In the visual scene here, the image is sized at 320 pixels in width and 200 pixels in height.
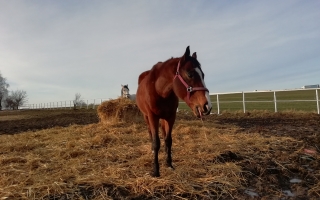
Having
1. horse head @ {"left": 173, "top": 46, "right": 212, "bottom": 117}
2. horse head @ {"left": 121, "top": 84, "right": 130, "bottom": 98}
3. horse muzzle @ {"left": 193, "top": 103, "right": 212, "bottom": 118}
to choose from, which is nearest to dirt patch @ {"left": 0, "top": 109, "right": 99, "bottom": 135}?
horse head @ {"left": 121, "top": 84, "right": 130, "bottom": 98}

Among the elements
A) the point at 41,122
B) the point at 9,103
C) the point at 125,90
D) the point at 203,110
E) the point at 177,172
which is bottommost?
the point at 177,172

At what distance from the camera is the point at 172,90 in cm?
358

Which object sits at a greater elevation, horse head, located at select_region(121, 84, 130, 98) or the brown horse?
horse head, located at select_region(121, 84, 130, 98)

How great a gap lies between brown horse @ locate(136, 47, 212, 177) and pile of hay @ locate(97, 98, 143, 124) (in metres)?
5.65

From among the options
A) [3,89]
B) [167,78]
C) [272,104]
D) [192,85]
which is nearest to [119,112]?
[167,78]

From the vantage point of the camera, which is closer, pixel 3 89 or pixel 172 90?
pixel 172 90

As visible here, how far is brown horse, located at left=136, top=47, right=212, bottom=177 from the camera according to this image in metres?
3.04

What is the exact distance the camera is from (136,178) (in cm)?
338

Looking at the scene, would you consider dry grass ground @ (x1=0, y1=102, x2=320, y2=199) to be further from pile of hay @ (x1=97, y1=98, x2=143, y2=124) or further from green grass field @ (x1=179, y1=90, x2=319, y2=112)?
green grass field @ (x1=179, y1=90, x2=319, y2=112)

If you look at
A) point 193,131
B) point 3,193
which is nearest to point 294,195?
point 3,193

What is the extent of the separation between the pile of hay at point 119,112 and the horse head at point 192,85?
6560mm

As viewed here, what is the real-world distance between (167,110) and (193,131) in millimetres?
3588

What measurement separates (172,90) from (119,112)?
640 centimetres

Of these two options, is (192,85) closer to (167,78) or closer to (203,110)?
(203,110)
